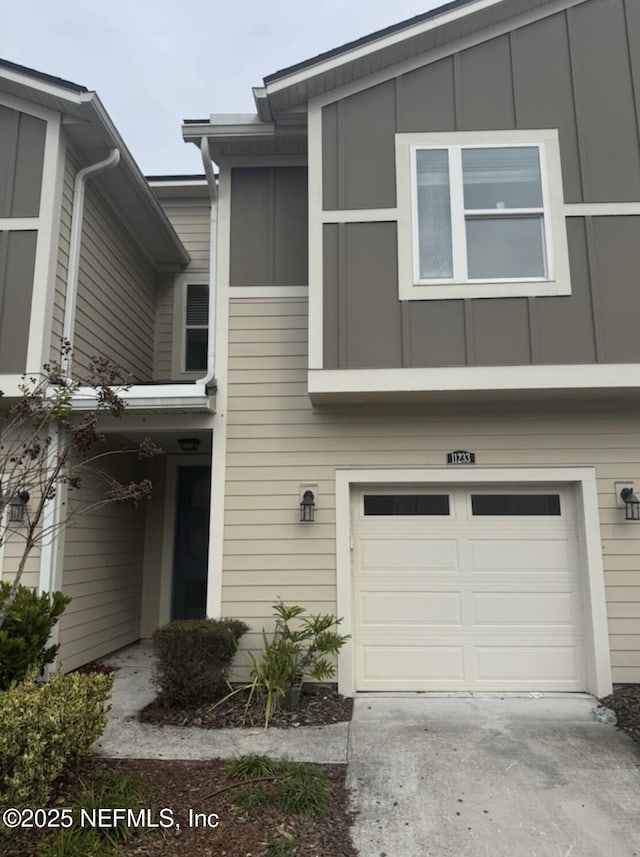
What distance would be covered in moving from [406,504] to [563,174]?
3646 mm

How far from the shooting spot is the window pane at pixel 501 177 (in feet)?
18.9

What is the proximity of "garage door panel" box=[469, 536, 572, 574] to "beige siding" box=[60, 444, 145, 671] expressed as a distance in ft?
13.6

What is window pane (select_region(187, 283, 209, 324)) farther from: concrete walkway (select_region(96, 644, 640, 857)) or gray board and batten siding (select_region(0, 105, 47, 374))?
concrete walkway (select_region(96, 644, 640, 857))

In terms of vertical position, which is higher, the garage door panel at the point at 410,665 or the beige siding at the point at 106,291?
the beige siding at the point at 106,291

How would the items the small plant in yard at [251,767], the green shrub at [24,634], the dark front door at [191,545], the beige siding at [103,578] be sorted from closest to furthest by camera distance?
the small plant in yard at [251,767] < the green shrub at [24,634] < the beige siding at [103,578] < the dark front door at [191,545]

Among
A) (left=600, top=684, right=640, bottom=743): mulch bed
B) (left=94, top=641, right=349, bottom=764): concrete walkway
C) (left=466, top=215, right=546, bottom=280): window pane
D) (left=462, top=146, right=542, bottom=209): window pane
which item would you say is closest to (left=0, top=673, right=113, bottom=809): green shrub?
(left=94, top=641, right=349, bottom=764): concrete walkway

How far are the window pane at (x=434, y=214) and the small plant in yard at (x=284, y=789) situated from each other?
435cm

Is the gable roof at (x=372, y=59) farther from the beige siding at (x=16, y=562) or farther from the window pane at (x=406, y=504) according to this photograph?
the beige siding at (x=16, y=562)

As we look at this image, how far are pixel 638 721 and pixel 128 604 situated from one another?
19.0 feet

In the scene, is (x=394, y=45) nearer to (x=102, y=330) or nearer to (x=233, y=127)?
(x=233, y=127)

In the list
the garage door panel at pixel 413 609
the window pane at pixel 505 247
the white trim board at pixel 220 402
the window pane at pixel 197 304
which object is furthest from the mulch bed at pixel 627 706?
the window pane at pixel 197 304

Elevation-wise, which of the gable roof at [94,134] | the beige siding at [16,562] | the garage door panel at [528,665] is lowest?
the garage door panel at [528,665]

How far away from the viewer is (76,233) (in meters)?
6.38

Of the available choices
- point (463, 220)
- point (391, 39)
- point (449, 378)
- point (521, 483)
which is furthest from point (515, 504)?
point (391, 39)
